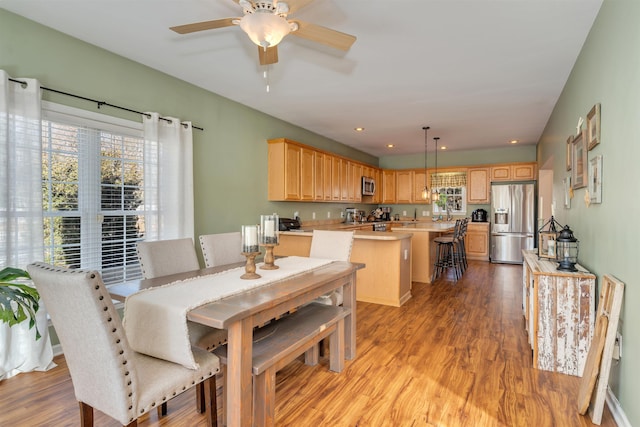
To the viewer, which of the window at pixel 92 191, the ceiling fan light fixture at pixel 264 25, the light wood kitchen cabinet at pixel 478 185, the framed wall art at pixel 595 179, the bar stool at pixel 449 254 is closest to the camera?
the ceiling fan light fixture at pixel 264 25

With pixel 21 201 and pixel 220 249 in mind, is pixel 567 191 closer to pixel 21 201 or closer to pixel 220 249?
pixel 220 249

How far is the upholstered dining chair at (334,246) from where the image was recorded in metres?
3.00

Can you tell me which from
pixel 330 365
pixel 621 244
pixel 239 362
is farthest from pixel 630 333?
pixel 239 362

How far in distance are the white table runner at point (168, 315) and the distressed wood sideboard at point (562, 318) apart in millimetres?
2042

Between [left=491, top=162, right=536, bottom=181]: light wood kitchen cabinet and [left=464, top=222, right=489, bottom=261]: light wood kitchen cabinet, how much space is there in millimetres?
1081

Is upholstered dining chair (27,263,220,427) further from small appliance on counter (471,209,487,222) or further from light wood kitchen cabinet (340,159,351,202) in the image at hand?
small appliance on counter (471,209,487,222)

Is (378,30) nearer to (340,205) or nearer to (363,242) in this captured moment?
(363,242)

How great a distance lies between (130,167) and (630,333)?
399cm

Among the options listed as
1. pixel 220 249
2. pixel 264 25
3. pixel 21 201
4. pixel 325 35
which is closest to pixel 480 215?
pixel 220 249

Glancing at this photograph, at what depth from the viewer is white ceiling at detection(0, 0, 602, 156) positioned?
2.43 m

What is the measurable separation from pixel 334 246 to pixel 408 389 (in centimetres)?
127

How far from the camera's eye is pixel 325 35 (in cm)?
216

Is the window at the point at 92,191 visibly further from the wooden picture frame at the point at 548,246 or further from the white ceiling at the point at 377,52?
the wooden picture frame at the point at 548,246

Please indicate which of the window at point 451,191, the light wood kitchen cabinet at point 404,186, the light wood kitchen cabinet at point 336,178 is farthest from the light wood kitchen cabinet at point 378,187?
the light wood kitchen cabinet at point 336,178
